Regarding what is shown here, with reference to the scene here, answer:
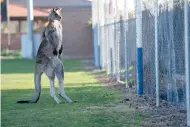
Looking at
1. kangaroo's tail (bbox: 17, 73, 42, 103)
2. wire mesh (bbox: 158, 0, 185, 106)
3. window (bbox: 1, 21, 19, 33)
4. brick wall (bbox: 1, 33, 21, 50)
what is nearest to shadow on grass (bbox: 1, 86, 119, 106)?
kangaroo's tail (bbox: 17, 73, 42, 103)

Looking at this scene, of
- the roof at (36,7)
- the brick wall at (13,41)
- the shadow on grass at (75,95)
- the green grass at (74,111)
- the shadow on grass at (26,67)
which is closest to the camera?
the green grass at (74,111)

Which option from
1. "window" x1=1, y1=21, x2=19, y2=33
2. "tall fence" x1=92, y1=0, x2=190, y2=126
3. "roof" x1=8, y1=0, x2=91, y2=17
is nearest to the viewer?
"tall fence" x1=92, y1=0, x2=190, y2=126

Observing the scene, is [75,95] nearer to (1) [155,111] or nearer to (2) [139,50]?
(2) [139,50]

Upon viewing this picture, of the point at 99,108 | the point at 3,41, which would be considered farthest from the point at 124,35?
the point at 3,41

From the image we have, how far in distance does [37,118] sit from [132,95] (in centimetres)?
447

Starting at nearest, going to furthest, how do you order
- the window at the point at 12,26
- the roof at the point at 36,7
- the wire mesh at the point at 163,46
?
the wire mesh at the point at 163,46, the roof at the point at 36,7, the window at the point at 12,26

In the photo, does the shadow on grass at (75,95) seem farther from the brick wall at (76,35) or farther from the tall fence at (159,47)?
the brick wall at (76,35)

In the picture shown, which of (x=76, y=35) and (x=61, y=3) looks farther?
(x=61, y=3)

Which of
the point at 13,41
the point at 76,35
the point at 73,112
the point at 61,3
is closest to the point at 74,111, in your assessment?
the point at 73,112

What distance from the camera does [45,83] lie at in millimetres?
21922

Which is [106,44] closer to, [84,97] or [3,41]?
[84,97]

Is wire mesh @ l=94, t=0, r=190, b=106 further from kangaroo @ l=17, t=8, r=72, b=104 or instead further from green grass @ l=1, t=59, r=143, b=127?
kangaroo @ l=17, t=8, r=72, b=104

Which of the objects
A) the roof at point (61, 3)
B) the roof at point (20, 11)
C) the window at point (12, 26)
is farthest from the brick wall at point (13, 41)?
the roof at point (20, 11)

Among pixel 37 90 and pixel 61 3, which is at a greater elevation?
pixel 61 3
